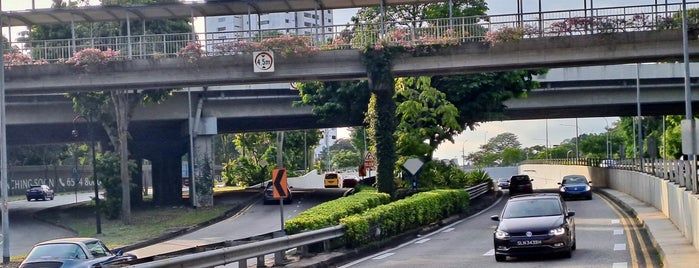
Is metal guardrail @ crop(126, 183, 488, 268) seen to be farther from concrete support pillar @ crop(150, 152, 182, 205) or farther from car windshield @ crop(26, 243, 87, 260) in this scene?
concrete support pillar @ crop(150, 152, 182, 205)

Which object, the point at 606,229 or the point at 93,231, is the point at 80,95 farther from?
the point at 606,229

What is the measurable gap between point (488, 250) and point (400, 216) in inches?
214

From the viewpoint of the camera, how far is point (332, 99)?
190 ft

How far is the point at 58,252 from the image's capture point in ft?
69.1

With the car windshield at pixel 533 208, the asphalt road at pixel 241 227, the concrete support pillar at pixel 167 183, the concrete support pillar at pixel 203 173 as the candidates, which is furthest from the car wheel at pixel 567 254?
the concrete support pillar at pixel 167 183

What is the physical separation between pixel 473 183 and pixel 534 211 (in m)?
35.2

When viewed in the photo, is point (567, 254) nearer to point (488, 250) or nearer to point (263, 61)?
point (488, 250)

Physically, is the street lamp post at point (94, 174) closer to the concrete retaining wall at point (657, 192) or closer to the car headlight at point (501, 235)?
the concrete retaining wall at point (657, 192)

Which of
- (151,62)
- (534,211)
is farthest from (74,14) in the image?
(534,211)

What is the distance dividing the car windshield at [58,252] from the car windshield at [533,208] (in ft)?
31.5

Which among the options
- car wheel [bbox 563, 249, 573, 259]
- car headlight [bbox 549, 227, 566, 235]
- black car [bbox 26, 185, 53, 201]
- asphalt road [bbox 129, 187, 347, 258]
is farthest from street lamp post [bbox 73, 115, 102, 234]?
black car [bbox 26, 185, 53, 201]

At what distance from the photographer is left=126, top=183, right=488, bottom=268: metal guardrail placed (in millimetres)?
16294

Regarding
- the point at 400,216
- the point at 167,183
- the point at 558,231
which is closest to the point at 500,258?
the point at 558,231

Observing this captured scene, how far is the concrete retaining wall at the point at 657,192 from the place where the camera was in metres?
21.8
